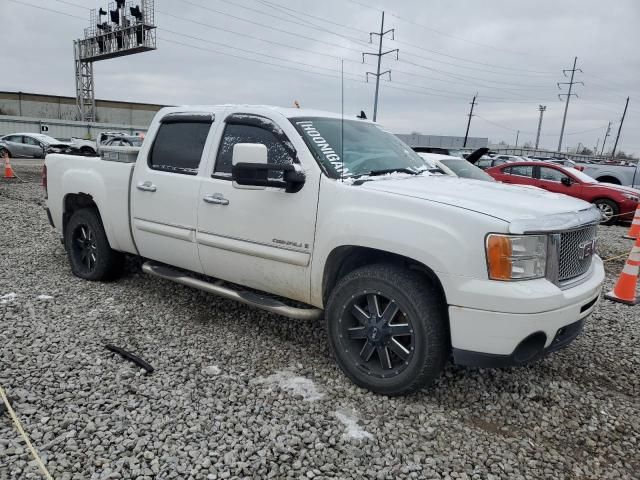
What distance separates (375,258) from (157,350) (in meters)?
1.81

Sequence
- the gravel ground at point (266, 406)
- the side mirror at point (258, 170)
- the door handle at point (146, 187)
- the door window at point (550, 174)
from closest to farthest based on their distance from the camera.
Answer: the gravel ground at point (266, 406) < the side mirror at point (258, 170) < the door handle at point (146, 187) < the door window at point (550, 174)

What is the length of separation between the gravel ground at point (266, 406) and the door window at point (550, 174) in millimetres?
8653

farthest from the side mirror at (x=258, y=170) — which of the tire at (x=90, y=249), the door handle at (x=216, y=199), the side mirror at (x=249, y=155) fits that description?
the tire at (x=90, y=249)

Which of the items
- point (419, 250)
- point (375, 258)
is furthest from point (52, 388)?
point (419, 250)

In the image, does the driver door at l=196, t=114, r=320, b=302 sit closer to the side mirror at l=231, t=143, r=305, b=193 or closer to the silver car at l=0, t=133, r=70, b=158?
the side mirror at l=231, t=143, r=305, b=193

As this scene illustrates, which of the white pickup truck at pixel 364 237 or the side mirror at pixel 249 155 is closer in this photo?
the white pickup truck at pixel 364 237

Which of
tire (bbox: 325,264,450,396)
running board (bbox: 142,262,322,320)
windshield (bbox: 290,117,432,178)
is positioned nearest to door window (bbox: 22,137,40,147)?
running board (bbox: 142,262,322,320)

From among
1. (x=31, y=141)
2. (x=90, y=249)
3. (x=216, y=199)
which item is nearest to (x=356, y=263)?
(x=216, y=199)

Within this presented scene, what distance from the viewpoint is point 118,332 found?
3.94 metres

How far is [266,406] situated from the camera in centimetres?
297

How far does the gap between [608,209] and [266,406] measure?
38.2 feet

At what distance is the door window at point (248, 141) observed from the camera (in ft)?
11.8

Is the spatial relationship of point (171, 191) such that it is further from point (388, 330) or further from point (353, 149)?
point (388, 330)

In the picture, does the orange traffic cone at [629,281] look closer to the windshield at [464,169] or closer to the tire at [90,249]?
the windshield at [464,169]
